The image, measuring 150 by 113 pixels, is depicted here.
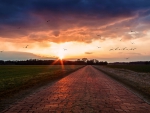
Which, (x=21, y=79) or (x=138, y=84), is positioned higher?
(x=21, y=79)

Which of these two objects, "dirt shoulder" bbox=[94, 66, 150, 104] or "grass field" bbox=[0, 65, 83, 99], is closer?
"dirt shoulder" bbox=[94, 66, 150, 104]

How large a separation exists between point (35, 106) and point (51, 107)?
2.31 ft

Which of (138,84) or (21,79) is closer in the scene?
(138,84)

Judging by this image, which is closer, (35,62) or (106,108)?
(106,108)

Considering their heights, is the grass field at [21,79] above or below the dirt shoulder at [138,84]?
above

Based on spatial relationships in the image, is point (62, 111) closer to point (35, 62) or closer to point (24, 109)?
point (24, 109)

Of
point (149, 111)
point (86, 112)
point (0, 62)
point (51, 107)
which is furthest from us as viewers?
point (0, 62)

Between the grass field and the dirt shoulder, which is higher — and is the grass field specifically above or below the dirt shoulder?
above

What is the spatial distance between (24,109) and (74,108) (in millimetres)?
1958

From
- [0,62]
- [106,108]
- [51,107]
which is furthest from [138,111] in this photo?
[0,62]

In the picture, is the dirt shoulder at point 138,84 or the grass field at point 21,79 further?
the grass field at point 21,79

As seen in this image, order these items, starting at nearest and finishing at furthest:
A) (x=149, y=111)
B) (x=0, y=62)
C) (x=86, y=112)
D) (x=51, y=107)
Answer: (x=86, y=112)
(x=149, y=111)
(x=51, y=107)
(x=0, y=62)

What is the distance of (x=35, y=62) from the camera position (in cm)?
19700

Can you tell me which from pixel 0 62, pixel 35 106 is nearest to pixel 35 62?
pixel 0 62
